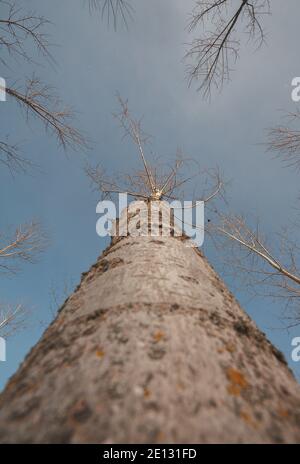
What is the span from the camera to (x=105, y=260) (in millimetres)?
1585

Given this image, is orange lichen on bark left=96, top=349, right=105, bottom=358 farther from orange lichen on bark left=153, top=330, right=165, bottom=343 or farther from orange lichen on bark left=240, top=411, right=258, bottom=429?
orange lichen on bark left=240, top=411, right=258, bottom=429

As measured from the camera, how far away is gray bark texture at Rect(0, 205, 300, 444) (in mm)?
583

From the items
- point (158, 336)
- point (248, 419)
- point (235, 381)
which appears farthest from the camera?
point (158, 336)

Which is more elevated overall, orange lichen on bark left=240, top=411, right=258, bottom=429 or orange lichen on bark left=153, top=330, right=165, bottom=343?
orange lichen on bark left=153, top=330, right=165, bottom=343

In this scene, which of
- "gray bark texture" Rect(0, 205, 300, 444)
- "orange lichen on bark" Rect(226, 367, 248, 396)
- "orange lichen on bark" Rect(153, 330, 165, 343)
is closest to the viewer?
"gray bark texture" Rect(0, 205, 300, 444)

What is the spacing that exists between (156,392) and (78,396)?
6.6 inches

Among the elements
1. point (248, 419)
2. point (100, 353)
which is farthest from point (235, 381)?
point (100, 353)

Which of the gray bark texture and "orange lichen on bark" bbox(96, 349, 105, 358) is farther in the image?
"orange lichen on bark" bbox(96, 349, 105, 358)

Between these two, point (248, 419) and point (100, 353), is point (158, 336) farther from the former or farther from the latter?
point (248, 419)

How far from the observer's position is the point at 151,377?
69 centimetres

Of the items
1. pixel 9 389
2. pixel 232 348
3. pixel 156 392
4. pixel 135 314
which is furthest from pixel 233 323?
pixel 9 389

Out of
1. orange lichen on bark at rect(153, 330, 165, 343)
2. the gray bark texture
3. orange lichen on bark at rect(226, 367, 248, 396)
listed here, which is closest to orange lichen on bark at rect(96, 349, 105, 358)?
the gray bark texture

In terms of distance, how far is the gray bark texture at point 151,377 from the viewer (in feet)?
1.91
